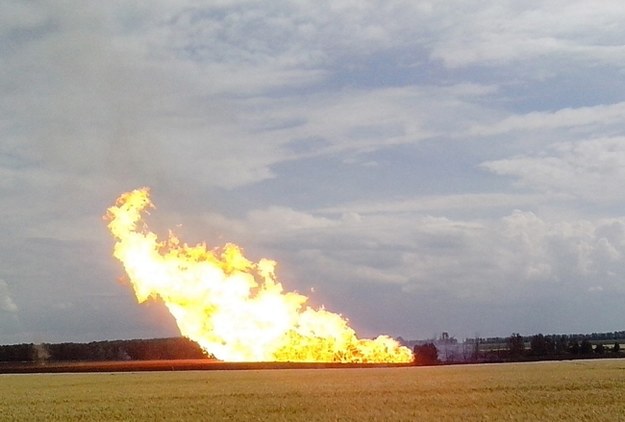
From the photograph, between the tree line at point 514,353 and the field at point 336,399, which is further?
the tree line at point 514,353

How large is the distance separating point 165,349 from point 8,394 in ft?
278

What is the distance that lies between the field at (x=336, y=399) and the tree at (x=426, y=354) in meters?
29.9

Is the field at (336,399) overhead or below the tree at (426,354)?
below

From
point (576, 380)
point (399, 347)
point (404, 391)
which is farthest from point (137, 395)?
point (399, 347)

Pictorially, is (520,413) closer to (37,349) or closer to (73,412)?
(73,412)

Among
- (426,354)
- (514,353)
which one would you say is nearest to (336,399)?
(426,354)

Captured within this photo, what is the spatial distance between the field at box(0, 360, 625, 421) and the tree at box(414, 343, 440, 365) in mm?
29887

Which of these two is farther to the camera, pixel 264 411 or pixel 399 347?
pixel 399 347

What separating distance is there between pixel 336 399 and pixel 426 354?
5294 centimetres

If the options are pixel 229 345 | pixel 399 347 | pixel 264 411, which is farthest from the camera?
pixel 399 347

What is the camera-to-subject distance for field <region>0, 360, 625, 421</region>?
107 ft

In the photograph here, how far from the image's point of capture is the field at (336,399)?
107 feet

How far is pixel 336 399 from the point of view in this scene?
38.7 metres

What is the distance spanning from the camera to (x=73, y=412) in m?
36.5
